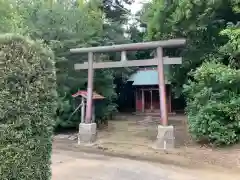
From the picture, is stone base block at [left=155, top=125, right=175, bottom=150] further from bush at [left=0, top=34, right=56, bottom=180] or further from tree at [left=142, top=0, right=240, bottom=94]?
bush at [left=0, top=34, right=56, bottom=180]

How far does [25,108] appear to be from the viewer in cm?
336

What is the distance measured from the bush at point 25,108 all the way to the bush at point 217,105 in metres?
6.57

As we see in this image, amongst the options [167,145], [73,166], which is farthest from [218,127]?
[73,166]

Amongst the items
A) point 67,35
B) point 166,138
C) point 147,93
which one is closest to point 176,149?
point 166,138

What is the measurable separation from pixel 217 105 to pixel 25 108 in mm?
7149

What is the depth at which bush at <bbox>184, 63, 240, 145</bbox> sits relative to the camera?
29.6 feet

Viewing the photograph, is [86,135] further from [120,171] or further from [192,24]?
[192,24]

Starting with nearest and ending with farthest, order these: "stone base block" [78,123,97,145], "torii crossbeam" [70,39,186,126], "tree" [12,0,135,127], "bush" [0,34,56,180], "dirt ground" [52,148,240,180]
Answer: "bush" [0,34,56,180] → "dirt ground" [52,148,240,180] → "torii crossbeam" [70,39,186,126] → "stone base block" [78,123,97,145] → "tree" [12,0,135,127]

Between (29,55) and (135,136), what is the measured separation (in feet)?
30.3

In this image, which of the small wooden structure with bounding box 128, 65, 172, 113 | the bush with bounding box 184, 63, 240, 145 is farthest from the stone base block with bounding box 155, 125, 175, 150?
the small wooden structure with bounding box 128, 65, 172, 113

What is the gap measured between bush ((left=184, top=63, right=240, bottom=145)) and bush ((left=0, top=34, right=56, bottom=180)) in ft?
21.6

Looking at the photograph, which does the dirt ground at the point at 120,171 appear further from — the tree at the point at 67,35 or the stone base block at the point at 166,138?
the tree at the point at 67,35

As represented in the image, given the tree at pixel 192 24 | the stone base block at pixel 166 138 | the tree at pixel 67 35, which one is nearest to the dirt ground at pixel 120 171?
the stone base block at pixel 166 138

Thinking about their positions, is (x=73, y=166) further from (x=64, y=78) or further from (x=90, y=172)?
(x=64, y=78)
